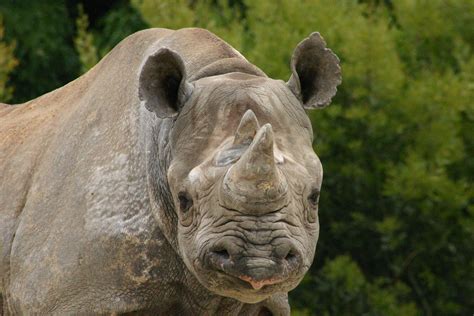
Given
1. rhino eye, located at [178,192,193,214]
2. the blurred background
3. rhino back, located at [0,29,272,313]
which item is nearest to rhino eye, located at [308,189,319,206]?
rhino eye, located at [178,192,193,214]

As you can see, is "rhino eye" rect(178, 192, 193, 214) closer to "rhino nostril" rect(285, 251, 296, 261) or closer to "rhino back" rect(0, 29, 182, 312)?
"rhino back" rect(0, 29, 182, 312)

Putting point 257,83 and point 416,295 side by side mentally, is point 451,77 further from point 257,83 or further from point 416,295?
point 257,83

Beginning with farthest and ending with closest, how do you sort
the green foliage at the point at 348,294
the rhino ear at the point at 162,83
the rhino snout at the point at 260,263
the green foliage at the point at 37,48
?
the green foliage at the point at 37,48 → the green foliage at the point at 348,294 → the rhino ear at the point at 162,83 → the rhino snout at the point at 260,263

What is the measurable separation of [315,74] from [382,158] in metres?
7.47

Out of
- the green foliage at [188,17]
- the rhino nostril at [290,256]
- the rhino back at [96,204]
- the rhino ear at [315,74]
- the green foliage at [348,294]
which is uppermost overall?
the rhino ear at [315,74]

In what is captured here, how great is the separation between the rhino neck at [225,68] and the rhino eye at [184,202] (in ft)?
Answer: 2.64

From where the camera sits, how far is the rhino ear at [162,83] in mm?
8969

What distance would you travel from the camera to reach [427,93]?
54.6 ft

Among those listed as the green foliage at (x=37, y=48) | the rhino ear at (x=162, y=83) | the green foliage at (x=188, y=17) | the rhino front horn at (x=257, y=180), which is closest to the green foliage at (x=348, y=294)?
the green foliage at (x=188, y=17)

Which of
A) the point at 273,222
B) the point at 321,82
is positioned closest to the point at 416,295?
the point at 321,82

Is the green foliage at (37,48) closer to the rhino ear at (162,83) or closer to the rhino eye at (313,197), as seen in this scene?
the rhino ear at (162,83)

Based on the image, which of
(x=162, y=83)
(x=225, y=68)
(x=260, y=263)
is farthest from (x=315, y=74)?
(x=260, y=263)

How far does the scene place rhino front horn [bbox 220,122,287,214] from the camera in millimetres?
8109

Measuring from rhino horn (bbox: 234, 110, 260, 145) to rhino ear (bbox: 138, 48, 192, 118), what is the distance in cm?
70
